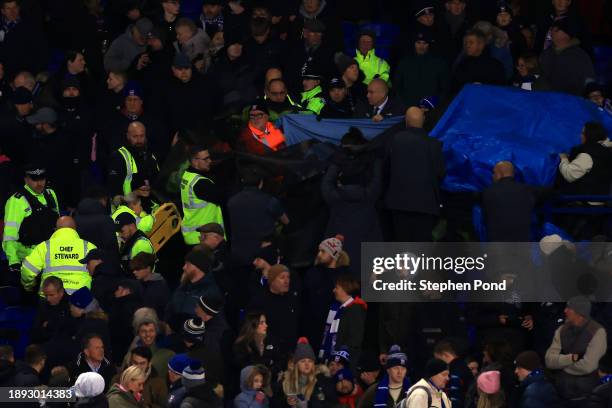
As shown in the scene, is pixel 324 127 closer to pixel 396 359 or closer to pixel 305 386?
pixel 305 386

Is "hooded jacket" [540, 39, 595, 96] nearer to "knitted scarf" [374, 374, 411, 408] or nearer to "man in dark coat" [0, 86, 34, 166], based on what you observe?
"knitted scarf" [374, 374, 411, 408]

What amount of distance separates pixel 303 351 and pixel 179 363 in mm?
1390

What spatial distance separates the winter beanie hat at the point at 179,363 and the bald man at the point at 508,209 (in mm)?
4172

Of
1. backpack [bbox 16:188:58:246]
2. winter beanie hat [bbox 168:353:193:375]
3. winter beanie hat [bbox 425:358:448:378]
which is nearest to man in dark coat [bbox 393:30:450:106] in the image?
backpack [bbox 16:188:58:246]

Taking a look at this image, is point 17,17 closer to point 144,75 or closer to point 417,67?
point 144,75

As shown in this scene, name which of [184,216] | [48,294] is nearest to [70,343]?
[48,294]

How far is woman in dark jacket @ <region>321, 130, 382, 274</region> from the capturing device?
21297mm

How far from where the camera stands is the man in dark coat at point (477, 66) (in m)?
23.2

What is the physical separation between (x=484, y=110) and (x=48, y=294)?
5.32 meters

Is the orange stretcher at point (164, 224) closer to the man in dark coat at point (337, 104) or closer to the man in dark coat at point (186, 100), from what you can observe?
the man in dark coat at point (186, 100)

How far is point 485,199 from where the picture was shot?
21.3m

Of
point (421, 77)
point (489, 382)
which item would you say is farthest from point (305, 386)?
point (421, 77)

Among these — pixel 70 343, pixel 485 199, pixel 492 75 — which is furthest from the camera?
pixel 492 75

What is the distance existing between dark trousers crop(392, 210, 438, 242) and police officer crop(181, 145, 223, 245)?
198 centimetres
